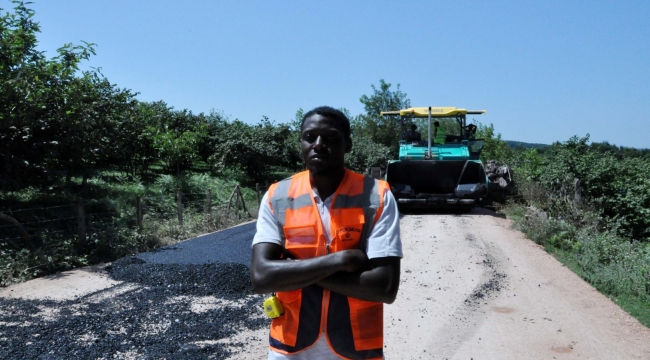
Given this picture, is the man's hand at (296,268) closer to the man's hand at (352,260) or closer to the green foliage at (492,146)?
the man's hand at (352,260)

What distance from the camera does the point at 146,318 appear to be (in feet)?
19.4

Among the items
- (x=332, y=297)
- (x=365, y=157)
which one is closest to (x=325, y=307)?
(x=332, y=297)

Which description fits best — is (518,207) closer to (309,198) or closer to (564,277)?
(564,277)

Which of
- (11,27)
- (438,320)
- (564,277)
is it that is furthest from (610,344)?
(11,27)

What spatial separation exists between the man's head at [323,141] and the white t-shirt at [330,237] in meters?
0.12

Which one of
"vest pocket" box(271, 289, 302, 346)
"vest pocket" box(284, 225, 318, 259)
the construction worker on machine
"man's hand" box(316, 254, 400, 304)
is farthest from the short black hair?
the construction worker on machine

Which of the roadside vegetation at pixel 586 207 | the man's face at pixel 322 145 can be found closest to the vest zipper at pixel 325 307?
the man's face at pixel 322 145

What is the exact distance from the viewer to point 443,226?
12.5 m

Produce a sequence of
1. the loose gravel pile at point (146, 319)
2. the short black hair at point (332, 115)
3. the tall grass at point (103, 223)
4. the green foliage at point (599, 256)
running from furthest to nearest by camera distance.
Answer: the tall grass at point (103, 223) → the green foliage at point (599, 256) → the loose gravel pile at point (146, 319) → the short black hair at point (332, 115)

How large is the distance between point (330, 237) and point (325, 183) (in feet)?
0.71

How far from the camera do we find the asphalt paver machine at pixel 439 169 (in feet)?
47.7

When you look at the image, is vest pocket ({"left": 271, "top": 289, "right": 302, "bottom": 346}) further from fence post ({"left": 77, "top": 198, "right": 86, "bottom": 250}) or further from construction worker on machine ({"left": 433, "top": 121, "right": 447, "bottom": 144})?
construction worker on machine ({"left": 433, "top": 121, "right": 447, "bottom": 144})

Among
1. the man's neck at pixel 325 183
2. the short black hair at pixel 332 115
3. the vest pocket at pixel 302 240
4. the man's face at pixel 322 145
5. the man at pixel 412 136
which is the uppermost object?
the man at pixel 412 136

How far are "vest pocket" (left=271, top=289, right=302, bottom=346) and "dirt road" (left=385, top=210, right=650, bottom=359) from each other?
114 inches
